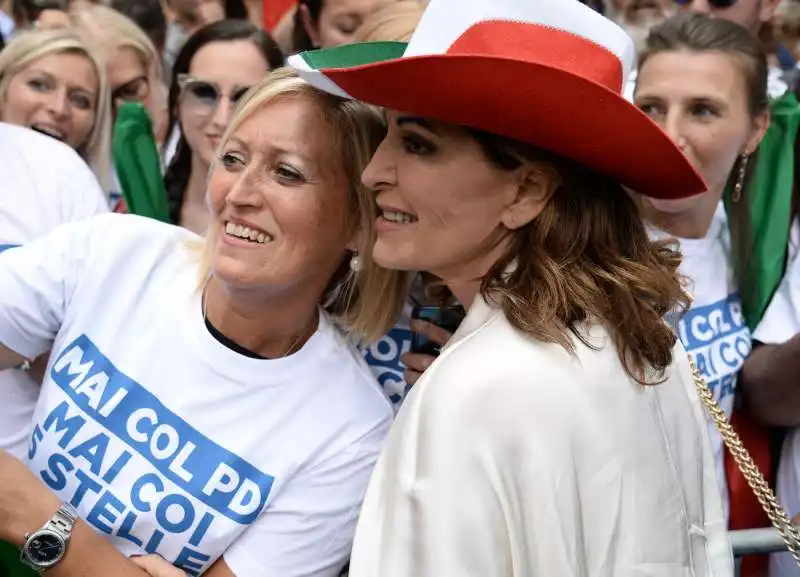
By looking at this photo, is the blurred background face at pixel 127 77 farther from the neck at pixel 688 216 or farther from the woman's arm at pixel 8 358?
the neck at pixel 688 216

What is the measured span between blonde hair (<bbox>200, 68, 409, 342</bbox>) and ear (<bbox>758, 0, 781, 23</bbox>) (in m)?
2.21

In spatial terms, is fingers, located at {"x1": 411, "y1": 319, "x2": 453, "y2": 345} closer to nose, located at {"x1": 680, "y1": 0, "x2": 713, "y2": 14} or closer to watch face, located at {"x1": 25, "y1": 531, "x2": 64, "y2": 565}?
watch face, located at {"x1": 25, "y1": 531, "x2": 64, "y2": 565}

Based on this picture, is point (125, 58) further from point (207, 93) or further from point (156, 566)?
point (156, 566)

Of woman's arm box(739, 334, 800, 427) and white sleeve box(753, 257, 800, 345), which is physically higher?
white sleeve box(753, 257, 800, 345)

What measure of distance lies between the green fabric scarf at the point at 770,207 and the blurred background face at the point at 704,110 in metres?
0.05

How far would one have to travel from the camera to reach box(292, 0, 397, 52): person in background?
3.22 m

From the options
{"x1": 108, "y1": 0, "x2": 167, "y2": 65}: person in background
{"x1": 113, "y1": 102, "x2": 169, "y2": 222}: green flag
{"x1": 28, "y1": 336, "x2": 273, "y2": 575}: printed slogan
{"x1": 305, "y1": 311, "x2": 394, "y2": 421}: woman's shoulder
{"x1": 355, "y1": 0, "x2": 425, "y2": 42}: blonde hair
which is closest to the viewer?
{"x1": 28, "y1": 336, "x2": 273, "y2": 575}: printed slogan

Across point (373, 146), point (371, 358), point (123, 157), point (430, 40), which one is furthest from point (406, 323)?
point (123, 157)

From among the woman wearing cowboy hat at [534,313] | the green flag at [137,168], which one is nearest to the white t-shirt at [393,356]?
the woman wearing cowboy hat at [534,313]

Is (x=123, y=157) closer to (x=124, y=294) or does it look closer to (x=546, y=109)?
(x=124, y=294)

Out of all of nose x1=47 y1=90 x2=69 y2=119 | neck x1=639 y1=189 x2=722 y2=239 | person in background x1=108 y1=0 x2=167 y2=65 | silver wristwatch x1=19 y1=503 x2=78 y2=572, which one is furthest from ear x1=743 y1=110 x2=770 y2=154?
person in background x1=108 y1=0 x2=167 y2=65

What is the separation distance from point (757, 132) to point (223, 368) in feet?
5.14

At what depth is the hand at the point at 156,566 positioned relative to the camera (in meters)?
1.78

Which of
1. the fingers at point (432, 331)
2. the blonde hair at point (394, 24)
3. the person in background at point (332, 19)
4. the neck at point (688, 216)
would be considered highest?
the blonde hair at point (394, 24)
